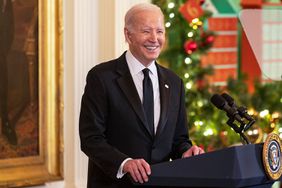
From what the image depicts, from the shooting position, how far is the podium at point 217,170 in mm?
2502

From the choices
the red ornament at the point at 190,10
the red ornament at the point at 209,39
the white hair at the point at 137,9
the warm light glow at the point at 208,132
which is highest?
the white hair at the point at 137,9

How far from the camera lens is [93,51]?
504 centimetres

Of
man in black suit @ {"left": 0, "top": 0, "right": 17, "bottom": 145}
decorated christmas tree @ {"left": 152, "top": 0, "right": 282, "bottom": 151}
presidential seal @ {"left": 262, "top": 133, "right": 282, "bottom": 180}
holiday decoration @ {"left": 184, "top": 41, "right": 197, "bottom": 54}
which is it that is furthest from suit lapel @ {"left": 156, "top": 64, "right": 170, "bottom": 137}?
holiday decoration @ {"left": 184, "top": 41, "right": 197, "bottom": 54}

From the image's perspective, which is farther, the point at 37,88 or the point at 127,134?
the point at 37,88

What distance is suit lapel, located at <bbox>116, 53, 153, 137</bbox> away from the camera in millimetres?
2900

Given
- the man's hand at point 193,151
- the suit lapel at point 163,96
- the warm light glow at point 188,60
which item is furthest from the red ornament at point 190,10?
the man's hand at point 193,151

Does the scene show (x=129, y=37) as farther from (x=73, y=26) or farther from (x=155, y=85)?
(x=73, y=26)

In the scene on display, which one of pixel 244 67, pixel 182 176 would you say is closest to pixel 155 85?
pixel 182 176

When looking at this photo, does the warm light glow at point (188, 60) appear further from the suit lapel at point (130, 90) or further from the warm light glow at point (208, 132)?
the suit lapel at point (130, 90)

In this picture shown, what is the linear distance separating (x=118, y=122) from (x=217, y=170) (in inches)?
22.3

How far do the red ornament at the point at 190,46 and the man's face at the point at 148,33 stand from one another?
2790mm

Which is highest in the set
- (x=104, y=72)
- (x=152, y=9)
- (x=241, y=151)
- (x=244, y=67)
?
(x=152, y=9)

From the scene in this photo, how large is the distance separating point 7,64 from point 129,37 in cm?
184

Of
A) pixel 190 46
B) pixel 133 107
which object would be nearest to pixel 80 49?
pixel 190 46
